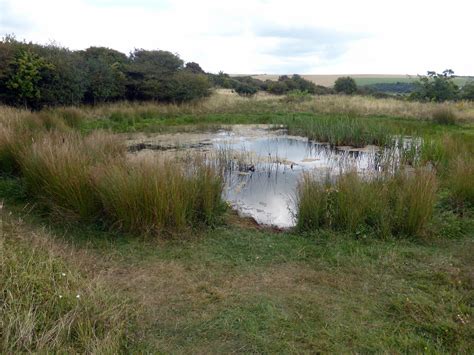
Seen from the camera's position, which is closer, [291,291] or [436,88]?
[291,291]

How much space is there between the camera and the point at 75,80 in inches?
500

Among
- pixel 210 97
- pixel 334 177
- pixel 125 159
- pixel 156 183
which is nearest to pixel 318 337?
pixel 156 183

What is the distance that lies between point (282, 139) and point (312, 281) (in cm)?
809

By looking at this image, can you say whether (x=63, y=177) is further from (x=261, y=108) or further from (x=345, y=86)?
(x=345, y=86)

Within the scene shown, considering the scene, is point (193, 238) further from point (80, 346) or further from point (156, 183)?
point (80, 346)

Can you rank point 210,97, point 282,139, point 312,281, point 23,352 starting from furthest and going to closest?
point 210,97, point 282,139, point 312,281, point 23,352

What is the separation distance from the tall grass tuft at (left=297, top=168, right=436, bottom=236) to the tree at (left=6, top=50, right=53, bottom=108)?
10.2 meters

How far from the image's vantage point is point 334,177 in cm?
454

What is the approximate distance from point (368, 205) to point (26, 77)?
35.8 ft

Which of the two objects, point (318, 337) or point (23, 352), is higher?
point (23, 352)

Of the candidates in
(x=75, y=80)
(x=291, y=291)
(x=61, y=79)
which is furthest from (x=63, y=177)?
(x=75, y=80)

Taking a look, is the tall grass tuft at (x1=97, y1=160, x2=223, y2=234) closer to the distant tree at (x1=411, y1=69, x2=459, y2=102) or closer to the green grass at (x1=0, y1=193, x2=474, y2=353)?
the green grass at (x1=0, y1=193, x2=474, y2=353)

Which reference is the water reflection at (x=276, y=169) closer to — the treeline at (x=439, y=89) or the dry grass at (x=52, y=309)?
the dry grass at (x=52, y=309)

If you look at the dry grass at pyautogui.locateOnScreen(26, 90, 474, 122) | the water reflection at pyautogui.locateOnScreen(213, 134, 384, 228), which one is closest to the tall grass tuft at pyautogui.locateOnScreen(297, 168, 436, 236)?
the water reflection at pyautogui.locateOnScreen(213, 134, 384, 228)
